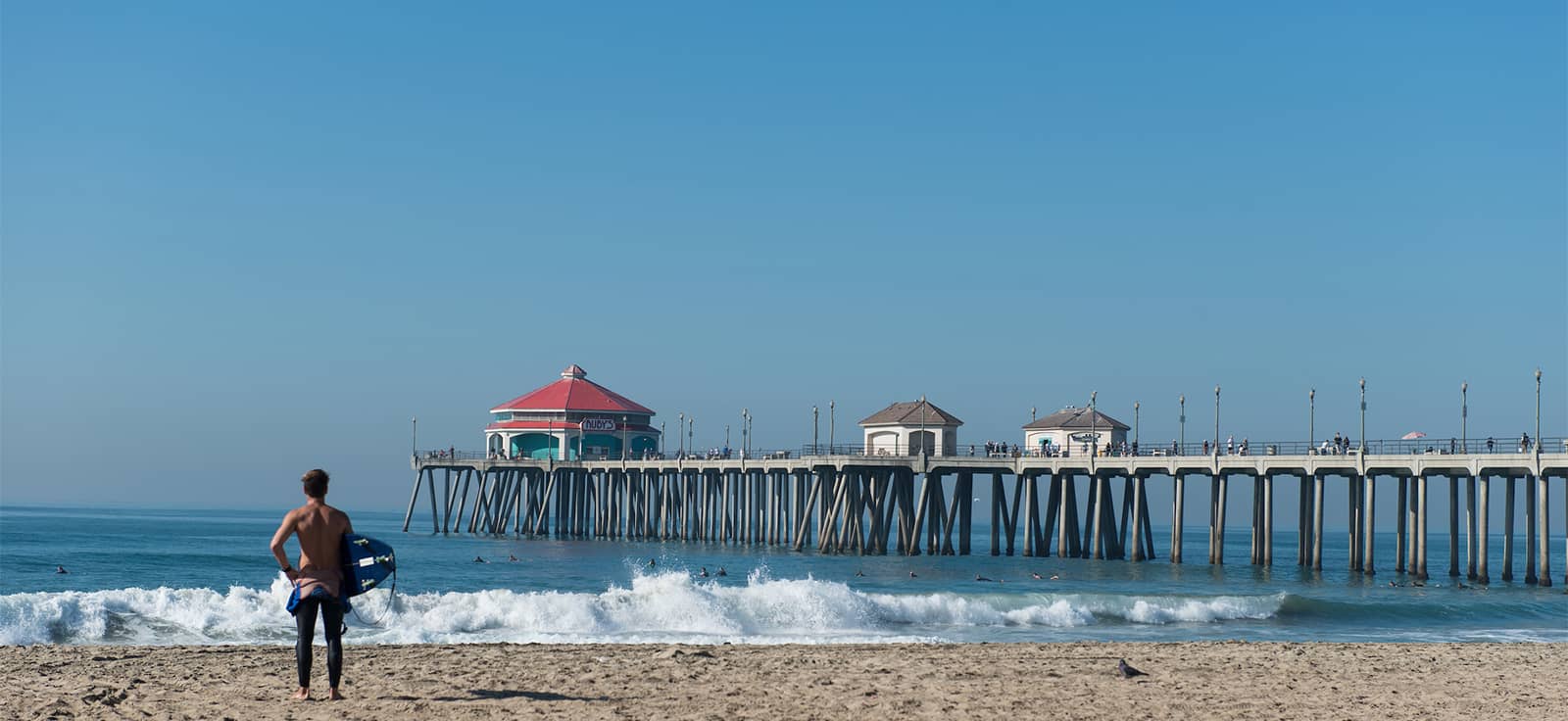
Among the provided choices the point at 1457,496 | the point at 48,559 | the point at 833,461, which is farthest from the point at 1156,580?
the point at 48,559

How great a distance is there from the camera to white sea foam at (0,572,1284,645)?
20.6m

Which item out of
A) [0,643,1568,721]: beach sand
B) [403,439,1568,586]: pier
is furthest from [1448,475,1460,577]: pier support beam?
[0,643,1568,721]: beach sand

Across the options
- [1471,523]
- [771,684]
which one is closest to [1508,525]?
[1471,523]

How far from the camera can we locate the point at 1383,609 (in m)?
29.1

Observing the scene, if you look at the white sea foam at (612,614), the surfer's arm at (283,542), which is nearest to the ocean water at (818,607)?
the white sea foam at (612,614)

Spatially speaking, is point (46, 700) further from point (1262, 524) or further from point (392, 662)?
point (1262, 524)

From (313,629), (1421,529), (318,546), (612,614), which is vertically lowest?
(612,614)

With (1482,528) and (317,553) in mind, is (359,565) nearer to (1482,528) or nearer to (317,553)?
(317,553)

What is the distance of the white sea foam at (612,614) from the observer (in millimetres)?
20594

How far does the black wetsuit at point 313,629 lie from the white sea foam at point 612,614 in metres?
7.70

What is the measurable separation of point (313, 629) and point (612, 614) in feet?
46.3

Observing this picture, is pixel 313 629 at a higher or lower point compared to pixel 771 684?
higher

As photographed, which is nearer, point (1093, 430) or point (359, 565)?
point (359, 565)

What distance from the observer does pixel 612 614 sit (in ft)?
79.5
